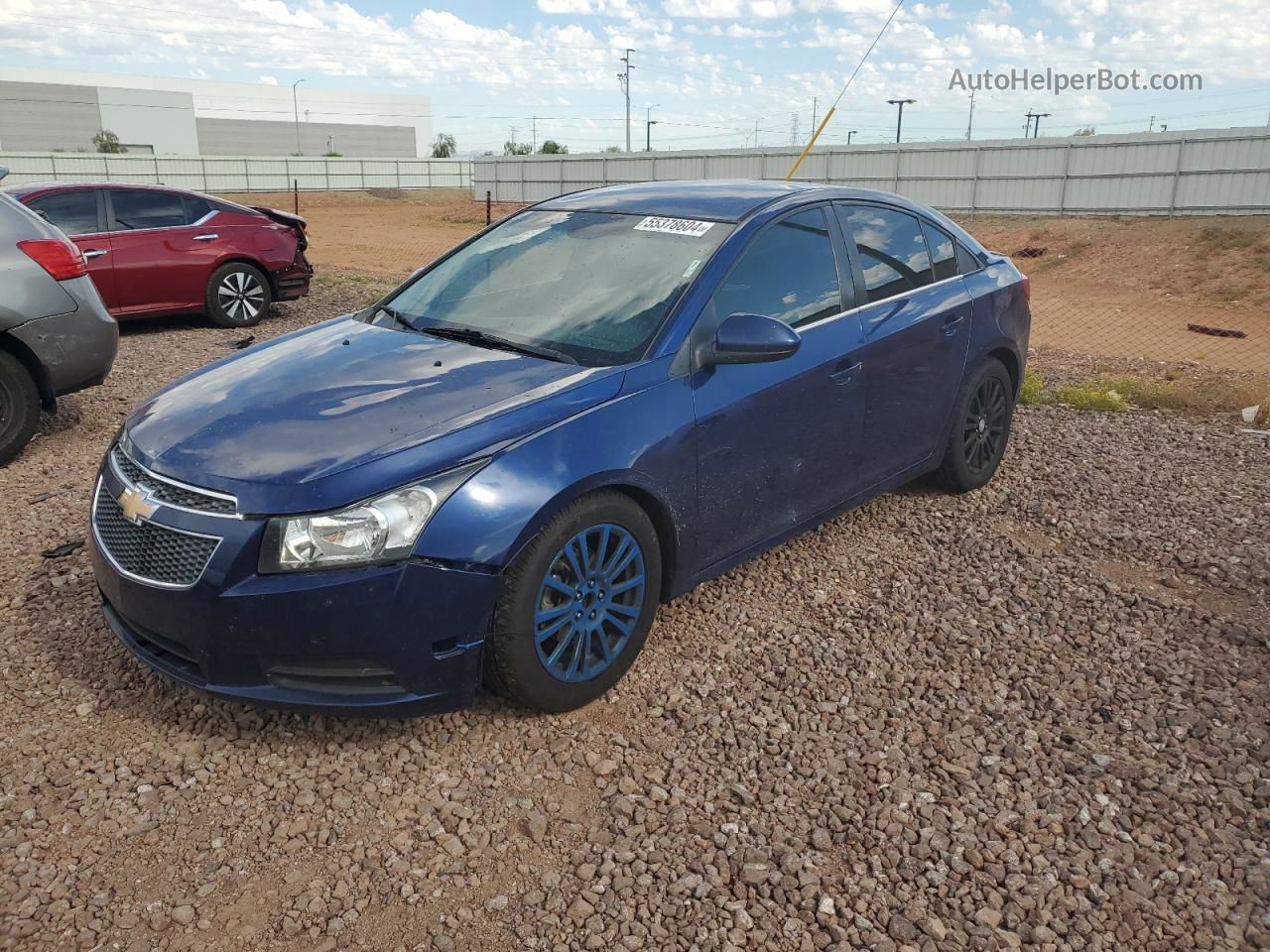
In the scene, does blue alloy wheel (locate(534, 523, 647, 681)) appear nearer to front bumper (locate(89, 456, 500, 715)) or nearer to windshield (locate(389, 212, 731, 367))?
front bumper (locate(89, 456, 500, 715))

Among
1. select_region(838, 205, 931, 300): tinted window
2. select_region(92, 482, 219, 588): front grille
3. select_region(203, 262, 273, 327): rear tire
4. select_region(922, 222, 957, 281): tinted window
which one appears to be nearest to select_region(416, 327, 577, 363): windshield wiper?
select_region(92, 482, 219, 588): front grille

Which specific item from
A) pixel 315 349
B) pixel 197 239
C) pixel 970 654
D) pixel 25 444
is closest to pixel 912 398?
pixel 970 654

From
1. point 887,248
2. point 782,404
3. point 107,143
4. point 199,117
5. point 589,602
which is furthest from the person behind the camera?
point 199,117

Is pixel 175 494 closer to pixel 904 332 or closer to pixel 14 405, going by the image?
pixel 904 332

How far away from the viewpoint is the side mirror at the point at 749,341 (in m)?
3.60

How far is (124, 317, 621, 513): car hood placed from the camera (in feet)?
9.75

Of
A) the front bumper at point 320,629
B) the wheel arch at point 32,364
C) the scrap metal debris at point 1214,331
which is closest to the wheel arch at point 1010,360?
the front bumper at point 320,629

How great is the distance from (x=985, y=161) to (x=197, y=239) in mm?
27061

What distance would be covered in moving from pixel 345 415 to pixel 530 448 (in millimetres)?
630

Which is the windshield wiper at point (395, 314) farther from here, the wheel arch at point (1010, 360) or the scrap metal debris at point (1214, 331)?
the scrap metal debris at point (1214, 331)

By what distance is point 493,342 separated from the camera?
12.7ft

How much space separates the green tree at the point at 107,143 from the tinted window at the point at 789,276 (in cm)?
9397

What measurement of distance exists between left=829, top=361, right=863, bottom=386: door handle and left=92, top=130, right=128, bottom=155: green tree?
309 ft

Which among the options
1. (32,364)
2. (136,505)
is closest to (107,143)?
(32,364)
